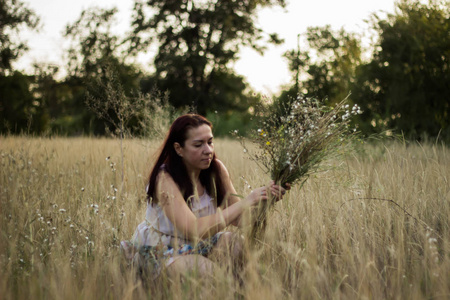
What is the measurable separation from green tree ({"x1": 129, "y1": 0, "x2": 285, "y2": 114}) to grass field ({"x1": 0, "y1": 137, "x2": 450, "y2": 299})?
52.9 ft

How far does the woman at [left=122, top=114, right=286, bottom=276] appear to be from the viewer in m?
2.37

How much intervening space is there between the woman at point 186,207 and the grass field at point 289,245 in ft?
0.56

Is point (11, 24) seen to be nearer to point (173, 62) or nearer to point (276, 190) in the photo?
point (173, 62)

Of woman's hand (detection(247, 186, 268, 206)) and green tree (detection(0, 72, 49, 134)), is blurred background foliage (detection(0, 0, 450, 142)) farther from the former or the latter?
woman's hand (detection(247, 186, 268, 206))

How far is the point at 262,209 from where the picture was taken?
8.02 feet

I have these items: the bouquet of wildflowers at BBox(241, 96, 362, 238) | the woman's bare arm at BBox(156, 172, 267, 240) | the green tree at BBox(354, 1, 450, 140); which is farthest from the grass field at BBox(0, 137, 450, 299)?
the green tree at BBox(354, 1, 450, 140)

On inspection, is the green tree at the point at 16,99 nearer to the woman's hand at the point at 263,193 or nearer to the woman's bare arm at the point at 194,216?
the woman's bare arm at the point at 194,216

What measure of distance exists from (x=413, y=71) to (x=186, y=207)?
6.42 metres

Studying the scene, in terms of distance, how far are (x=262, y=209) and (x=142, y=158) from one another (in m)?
3.39

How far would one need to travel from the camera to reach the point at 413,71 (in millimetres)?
7324

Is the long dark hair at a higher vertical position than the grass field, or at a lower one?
higher

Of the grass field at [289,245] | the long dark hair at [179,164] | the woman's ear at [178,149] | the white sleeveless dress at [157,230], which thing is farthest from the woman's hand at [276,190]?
the woman's ear at [178,149]

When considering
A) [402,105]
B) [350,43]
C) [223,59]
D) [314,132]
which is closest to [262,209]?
[314,132]

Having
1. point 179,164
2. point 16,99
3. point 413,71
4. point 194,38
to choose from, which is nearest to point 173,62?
point 194,38
